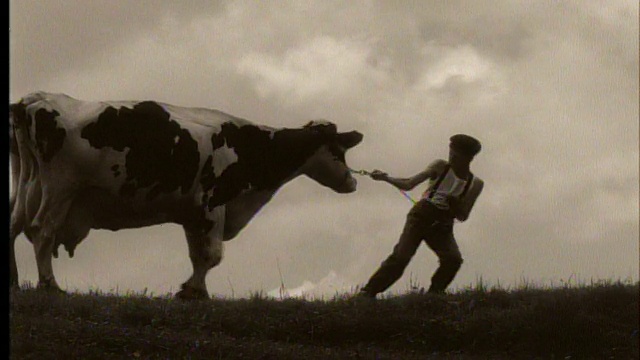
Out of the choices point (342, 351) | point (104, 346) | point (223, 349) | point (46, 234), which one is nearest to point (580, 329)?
point (342, 351)

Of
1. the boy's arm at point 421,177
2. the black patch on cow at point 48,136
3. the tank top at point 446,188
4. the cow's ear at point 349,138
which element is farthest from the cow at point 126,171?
the tank top at point 446,188

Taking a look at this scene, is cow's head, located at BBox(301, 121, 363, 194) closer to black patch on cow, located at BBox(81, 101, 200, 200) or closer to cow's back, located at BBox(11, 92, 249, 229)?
cow's back, located at BBox(11, 92, 249, 229)

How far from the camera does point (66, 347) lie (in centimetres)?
1147

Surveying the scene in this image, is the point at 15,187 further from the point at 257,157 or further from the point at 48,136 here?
the point at 257,157

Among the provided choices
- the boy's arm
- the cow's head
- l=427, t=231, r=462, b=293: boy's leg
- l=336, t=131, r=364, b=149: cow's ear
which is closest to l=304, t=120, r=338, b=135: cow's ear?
the cow's head

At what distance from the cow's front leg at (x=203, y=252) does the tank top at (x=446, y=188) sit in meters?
3.17

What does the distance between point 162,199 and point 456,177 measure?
4.32 meters

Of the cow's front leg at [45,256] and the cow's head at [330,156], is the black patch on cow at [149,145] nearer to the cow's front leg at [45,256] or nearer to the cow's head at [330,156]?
the cow's front leg at [45,256]

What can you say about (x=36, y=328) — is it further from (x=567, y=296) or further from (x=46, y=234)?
(x=567, y=296)

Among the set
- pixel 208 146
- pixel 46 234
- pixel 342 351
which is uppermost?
pixel 208 146

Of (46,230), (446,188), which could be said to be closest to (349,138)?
(446,188)

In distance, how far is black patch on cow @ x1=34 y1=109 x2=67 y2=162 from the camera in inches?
577

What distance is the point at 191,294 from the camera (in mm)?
15508

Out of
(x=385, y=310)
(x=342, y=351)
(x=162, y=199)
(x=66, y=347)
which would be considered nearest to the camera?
(x=66, y=347)
